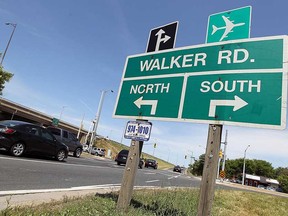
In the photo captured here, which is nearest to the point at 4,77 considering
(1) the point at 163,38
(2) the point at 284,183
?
(1) the point at 163,38

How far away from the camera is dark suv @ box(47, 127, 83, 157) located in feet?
60.1

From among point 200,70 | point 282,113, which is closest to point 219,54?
point 200,70

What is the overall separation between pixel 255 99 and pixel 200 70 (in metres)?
1.19

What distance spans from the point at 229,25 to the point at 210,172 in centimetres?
272

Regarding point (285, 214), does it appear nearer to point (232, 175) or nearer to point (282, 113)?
point (282, 113)

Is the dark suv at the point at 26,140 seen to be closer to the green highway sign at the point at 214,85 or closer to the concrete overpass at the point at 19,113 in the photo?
the green highway sign at the point at 214,85

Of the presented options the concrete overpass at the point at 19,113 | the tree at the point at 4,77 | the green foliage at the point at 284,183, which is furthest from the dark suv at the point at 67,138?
the green foliage at the point at 284,183

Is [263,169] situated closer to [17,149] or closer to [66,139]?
[66,139]

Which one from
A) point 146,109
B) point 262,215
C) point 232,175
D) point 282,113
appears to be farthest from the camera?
point 232,175

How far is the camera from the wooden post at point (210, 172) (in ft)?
11.7

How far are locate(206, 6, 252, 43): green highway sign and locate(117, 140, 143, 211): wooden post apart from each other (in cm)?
248

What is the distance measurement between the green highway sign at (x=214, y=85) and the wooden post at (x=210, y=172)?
0.68 feet

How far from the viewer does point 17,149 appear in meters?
11.6

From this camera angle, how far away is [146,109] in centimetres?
504
